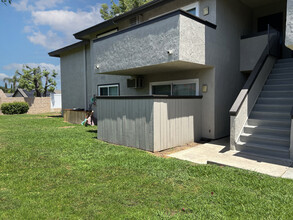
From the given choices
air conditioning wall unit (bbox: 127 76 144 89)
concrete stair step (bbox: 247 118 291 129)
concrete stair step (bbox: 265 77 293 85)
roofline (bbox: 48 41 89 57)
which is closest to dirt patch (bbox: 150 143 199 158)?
concrete stair step (bbox: 247 118 291 129)

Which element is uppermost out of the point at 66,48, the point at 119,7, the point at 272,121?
the point at 119,7

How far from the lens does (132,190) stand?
3.61m

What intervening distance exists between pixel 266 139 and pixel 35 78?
30.9 m

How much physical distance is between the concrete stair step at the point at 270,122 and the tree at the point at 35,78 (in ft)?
98.6

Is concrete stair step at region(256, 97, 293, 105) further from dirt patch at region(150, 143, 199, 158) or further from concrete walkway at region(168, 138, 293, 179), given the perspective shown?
dirt patch at region(150, 143, 199, 158)

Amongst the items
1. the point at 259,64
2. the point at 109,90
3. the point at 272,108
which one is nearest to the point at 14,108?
the point at 109,90

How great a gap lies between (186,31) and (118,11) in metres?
22.8

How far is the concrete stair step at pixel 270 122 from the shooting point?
5.77 metres

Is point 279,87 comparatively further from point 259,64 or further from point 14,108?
point 14,108

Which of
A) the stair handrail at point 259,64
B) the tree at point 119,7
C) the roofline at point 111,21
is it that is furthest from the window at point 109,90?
the tree at point 119,7

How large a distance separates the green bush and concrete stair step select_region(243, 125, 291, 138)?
2293 cm

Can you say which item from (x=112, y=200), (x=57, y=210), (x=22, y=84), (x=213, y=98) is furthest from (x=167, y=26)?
(x=22, y=84)

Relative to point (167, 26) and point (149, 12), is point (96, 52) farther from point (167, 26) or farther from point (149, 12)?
point (167, 26)

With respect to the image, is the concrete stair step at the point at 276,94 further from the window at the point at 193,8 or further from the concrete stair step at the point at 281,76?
the window at the point at 193,8
